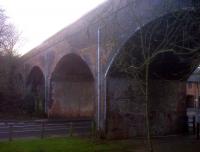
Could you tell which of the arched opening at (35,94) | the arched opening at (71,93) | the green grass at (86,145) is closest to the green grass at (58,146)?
the green grass at (86,145)

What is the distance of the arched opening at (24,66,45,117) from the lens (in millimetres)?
31875

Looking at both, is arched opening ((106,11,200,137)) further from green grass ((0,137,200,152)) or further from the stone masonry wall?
green grass ((0,137,200,152))

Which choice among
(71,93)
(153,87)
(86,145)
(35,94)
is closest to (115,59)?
(153,87)

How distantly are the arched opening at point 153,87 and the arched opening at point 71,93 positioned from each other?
9.11 meters

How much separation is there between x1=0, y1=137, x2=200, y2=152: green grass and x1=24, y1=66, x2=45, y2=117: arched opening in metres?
15.3

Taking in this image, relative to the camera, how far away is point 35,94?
34.9 metres

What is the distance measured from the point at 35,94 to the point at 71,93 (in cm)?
655

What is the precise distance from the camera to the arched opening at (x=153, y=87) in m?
14.6

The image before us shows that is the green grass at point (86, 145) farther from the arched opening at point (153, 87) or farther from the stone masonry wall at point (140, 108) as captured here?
the arched opening at point (153, 87)

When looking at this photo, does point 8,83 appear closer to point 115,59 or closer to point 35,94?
point 35,94

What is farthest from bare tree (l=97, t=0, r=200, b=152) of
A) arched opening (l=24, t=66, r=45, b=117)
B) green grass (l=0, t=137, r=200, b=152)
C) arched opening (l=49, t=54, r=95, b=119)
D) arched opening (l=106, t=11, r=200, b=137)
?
arched opening (l=24, t=66, r=45, b=117)

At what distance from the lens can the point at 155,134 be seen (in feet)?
64.4

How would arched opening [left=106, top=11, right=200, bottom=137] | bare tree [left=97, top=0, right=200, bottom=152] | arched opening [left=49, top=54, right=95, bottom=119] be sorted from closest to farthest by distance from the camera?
bare tree [left=97, top=0, right=200, bottom=152] < arched opening [left=106, top=11, right=200, bottom=137] < arched opening [left=49, top=54, right=95, bottom=119]

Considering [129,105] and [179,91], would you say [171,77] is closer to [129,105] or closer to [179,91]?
[179,91]
